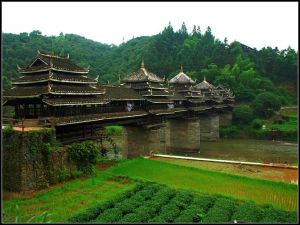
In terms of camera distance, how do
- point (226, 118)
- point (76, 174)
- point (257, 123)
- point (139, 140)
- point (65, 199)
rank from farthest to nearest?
point (226, 118)
point (257, 123)
point (139, 140)
point (76, 174)
point (65, 199)

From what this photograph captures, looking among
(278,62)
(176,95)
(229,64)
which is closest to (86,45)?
(229,64)

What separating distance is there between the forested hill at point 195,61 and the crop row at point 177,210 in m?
57.3

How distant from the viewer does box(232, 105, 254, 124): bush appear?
244ft

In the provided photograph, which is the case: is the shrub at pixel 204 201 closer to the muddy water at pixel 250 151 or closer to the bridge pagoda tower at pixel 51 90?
the bridge pagoda tower at pixel 51 90

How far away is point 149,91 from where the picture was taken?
41.8 meters

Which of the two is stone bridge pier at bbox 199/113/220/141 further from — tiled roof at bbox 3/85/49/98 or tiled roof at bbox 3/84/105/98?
tiled roof at bbox 3/85/49/98

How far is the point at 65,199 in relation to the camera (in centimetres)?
2053

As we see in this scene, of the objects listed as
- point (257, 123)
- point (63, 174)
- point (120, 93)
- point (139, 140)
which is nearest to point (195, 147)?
point (139, 140)

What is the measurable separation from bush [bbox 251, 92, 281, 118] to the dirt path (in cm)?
4926

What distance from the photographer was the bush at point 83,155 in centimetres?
2562

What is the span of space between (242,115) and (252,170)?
48590mm

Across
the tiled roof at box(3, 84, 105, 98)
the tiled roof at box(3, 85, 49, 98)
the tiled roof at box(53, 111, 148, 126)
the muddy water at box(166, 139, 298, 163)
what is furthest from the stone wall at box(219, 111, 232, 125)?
the tiled roof at box(3, 85, 49, 98)

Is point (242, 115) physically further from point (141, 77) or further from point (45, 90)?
point (45, 90)

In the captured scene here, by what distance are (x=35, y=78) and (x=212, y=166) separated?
17.2 meters
